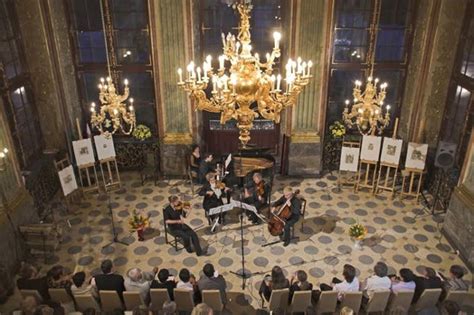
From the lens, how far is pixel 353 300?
23.7 ft

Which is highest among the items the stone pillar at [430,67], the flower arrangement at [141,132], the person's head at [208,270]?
the stone pillar at [430,67]

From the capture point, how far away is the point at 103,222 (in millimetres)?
10250

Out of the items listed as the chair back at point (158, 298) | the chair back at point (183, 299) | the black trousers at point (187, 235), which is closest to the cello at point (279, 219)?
the black trousers at point (187, 235)

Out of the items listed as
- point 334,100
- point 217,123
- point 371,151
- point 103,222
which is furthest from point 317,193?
point 103,222

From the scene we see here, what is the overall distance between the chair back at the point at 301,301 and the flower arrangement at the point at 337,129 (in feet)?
17.3

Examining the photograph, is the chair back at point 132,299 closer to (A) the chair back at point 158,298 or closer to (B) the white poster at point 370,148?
(A) the chair back at point 158,298

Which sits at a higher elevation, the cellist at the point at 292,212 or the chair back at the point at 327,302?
the cellist at the point at 292,212

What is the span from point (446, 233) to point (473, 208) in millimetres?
1128

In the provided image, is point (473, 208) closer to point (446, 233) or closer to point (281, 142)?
point (446, 233)

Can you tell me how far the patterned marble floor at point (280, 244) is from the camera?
888 cm

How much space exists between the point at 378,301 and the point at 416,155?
4377 millimetres

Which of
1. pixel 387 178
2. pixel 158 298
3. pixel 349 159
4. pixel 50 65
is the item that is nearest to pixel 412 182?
pixel 387 178

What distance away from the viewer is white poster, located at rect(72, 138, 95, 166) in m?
10.8

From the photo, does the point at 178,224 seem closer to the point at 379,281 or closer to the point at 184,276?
the point at 184,276
